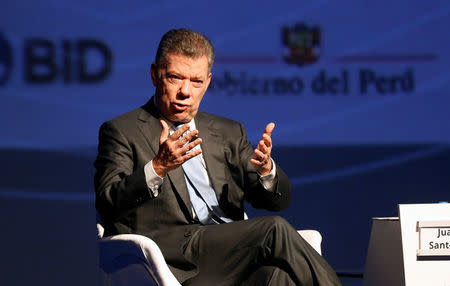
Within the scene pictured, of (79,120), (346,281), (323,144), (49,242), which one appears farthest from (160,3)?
(346,281)

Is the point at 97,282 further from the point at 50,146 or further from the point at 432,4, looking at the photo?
the point at 432,4

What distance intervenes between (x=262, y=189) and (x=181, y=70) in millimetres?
561

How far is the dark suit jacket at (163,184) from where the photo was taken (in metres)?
2.41

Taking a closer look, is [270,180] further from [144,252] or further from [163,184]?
[144,252]

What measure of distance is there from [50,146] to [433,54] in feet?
8.55

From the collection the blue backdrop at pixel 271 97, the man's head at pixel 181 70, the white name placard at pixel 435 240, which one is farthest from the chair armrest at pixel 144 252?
the blue backdrop at pixel 271 97

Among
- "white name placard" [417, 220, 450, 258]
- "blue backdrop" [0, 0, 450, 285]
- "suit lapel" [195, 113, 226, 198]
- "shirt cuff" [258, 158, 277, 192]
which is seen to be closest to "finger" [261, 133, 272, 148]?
"shirt cuff" [258, 158, 277, 192]

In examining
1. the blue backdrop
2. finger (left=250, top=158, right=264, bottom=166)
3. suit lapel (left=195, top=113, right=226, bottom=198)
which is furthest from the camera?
the blue backdrop

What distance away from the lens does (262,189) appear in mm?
2646

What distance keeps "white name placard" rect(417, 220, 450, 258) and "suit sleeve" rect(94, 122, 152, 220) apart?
1.05m

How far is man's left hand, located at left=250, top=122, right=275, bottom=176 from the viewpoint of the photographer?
7.88 ft

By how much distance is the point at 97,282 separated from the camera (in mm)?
4438

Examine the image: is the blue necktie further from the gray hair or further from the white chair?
the gray hair

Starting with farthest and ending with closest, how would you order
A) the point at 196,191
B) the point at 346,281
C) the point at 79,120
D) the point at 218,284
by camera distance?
the point at 346,281
the point at 79,120
the point at 196,191
the point at 218,284
